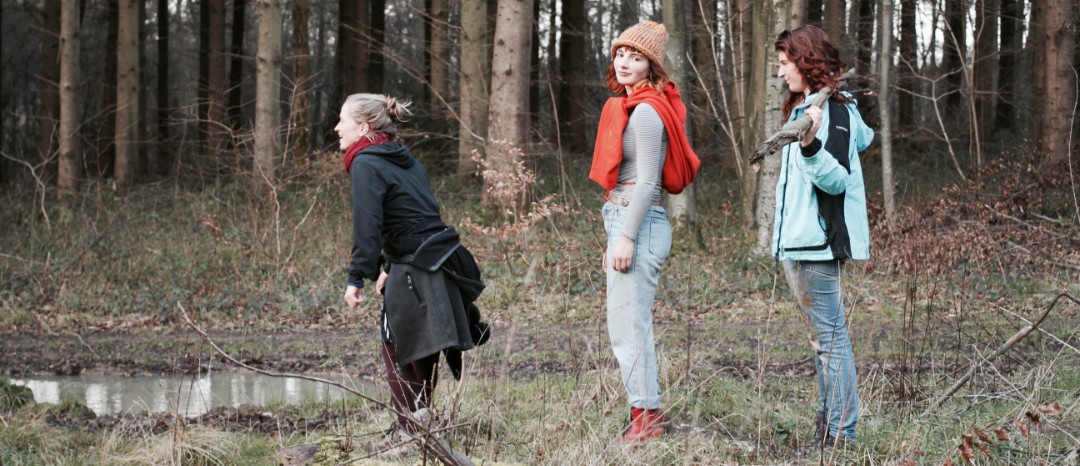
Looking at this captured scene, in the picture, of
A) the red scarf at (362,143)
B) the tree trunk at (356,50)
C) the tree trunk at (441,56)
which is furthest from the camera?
the tree trunk at (356,50)

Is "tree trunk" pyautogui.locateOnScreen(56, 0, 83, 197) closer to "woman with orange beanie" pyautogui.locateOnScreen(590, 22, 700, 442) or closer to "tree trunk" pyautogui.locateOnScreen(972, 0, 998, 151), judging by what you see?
"woman with orange beanie" pyautogui.locateOnScreen(590, 22, 700, 442)

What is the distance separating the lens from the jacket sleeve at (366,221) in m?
4.73

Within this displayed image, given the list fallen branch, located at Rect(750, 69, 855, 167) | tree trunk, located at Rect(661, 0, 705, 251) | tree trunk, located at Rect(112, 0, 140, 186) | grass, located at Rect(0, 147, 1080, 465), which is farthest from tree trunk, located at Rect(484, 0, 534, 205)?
fallen branch, located at Rect(750, 69, 855, 167)

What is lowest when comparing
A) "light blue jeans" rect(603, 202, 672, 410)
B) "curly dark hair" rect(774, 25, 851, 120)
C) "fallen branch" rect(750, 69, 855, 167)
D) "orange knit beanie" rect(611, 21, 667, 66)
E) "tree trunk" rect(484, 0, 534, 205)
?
"light blue jeans" rect(603, 202, 672, 410)

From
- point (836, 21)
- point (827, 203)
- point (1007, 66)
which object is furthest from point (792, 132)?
point (1007, 66)

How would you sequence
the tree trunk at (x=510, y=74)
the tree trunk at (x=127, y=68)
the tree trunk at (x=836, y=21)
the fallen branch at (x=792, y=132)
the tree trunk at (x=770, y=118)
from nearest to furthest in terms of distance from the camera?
the fallen branch at (x=792, y=132) → the tree trunk at (x=770, y=118) → the tree trunk at (x=510, y=74) → the tree trunk at (x=836, y=21) → the tree trunk at (x=127, y=68)

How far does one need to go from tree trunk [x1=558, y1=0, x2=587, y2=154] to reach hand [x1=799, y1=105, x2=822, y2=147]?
2061cm

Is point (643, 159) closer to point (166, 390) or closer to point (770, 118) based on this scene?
point (166, 390)

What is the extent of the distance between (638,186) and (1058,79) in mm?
14049

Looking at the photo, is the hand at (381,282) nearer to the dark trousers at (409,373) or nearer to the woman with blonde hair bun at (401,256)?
the woman with blonde hair bun at (401,256)

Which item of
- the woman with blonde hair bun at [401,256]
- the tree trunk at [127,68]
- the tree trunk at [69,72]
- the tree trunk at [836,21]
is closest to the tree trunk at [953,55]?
the tree trunk at [836,21]

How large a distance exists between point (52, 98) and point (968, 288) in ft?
70.8

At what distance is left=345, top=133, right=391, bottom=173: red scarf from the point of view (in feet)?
16.1

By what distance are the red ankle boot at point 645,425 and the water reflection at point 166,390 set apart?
3055 millimetres
